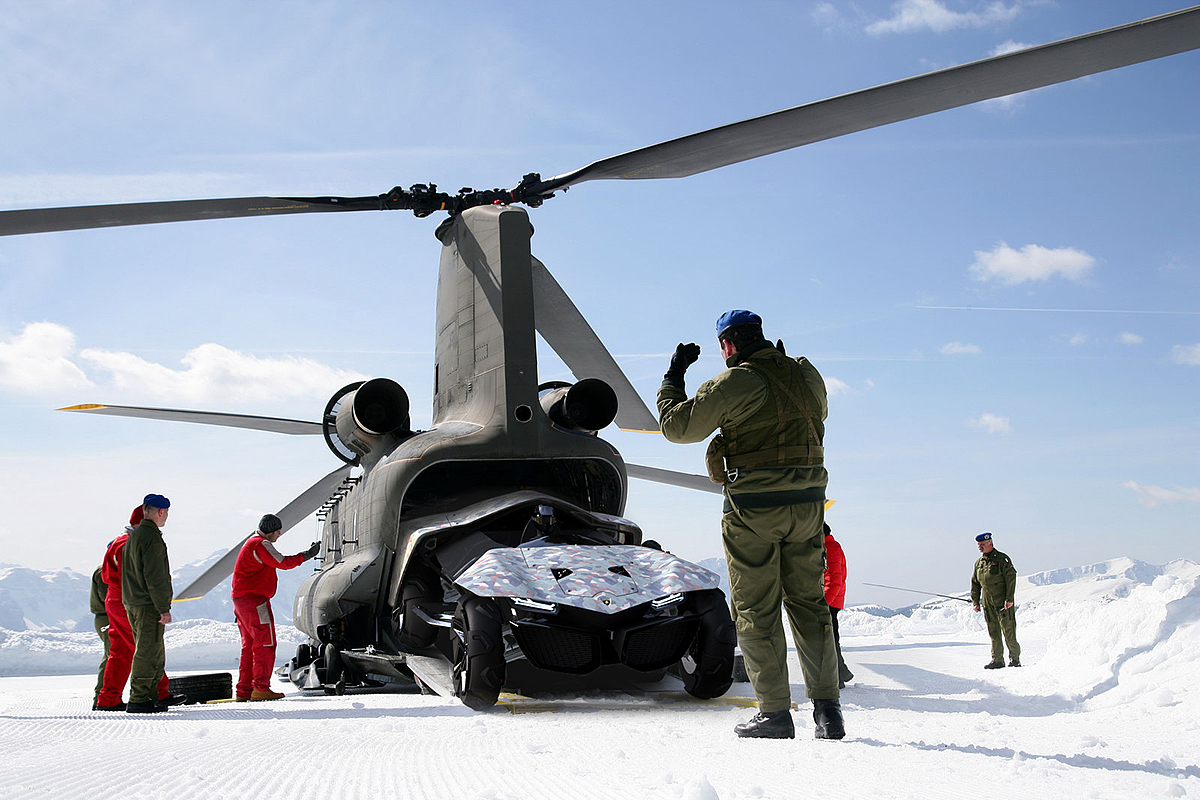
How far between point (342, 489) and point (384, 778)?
652 cm

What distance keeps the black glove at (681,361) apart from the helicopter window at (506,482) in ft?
10.2

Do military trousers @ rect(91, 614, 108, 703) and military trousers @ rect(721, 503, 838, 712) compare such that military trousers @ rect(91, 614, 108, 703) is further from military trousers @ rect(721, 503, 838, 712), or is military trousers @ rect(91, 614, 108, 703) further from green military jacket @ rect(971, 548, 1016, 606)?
green military jacket @ rect(971, 548, 1016, 606)

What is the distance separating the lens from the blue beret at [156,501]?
5570 millimetres

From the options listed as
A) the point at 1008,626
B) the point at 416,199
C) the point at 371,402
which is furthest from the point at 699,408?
the point at 1008,626

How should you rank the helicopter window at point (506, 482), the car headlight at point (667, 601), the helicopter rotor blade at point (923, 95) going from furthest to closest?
1. the helicopter window at point (506, 482)
2. the car headlight at point (667, 601)
3. the helicopter rotor blade at point (923, 95)

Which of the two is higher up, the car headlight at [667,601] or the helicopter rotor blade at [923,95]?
the helicopter rotor blade at [923,95]

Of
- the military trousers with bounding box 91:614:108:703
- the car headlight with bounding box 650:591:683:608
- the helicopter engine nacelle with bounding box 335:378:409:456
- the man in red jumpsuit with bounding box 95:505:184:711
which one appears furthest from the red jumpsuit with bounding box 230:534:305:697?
the car headlight with bounding box 650:591:683:608

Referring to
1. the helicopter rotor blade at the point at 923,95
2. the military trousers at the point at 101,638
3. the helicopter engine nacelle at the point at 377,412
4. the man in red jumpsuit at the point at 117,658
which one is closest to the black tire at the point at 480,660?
the man in red jumpsuit at the point at 117,658

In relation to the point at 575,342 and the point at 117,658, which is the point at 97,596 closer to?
the point at 117,658

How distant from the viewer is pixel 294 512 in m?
10.3

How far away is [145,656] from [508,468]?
2.88m

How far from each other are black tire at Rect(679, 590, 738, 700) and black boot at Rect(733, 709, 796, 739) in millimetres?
1494

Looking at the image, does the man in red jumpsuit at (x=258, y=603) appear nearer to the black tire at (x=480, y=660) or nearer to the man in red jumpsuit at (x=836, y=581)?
the black tire at (x=480, y=660)

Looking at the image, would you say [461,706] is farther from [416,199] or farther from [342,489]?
[416,199]
